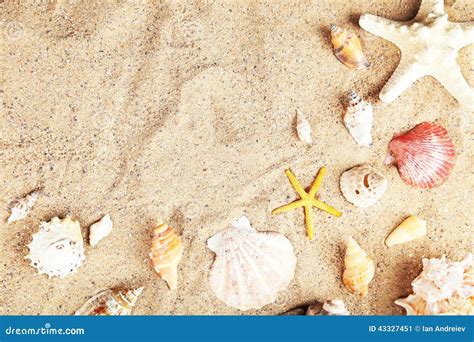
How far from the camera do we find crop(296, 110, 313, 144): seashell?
199 centimetres

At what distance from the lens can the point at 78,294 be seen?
6.48 feet

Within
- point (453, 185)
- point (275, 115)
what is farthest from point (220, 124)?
point (453, 185)

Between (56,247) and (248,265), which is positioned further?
(248,265)

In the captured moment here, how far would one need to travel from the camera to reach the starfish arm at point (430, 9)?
1.94 meters

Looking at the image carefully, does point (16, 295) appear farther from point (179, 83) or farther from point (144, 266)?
point (179, 83)

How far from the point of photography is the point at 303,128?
1.98 m

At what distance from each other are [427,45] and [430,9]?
0.12 meters

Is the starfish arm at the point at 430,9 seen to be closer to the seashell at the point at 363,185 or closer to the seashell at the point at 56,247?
the seashell at the point at 363,185

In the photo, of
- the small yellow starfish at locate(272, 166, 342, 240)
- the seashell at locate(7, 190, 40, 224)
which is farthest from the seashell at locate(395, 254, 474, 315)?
the seashell at locate(7, 190, 40, 224)

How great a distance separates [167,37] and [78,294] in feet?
2.87

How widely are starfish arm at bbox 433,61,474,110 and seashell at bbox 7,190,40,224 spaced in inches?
52.9
